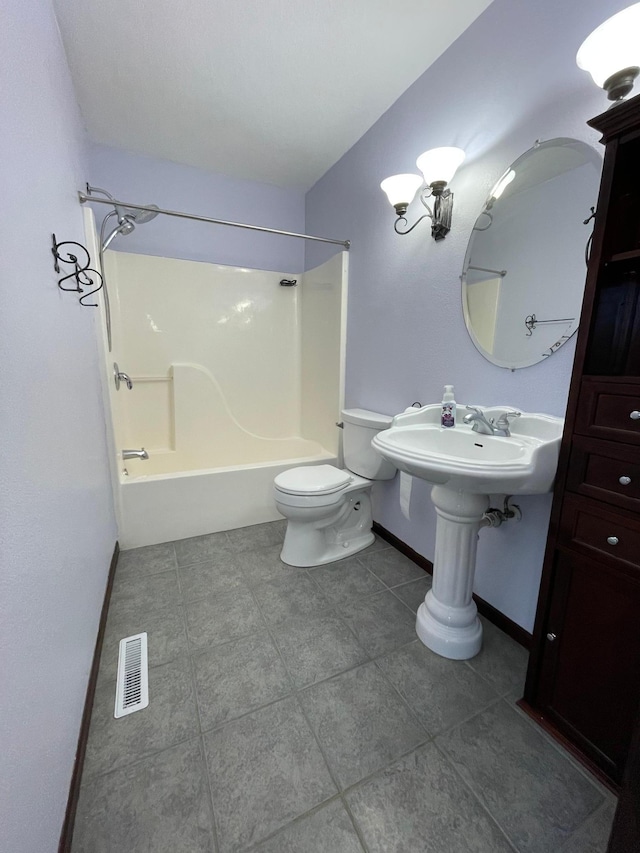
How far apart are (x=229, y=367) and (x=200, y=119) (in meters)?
1.52

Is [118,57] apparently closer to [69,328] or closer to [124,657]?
[69,328]

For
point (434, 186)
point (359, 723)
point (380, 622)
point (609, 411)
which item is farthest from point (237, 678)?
point (434, 186)

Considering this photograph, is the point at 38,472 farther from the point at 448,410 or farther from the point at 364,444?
the point at 364,444

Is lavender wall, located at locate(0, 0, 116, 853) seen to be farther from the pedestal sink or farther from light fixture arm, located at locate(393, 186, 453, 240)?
light fixture arm, located at locate(393, 186, 453, 240)

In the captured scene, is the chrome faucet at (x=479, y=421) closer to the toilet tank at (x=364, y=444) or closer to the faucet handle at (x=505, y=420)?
the faucet handle at (x=505, y=420)

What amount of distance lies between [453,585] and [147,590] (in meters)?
1.39

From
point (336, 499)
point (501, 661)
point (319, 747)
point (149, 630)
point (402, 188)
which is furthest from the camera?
point (336, 499)

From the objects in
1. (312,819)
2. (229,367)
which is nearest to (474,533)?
(312,819)

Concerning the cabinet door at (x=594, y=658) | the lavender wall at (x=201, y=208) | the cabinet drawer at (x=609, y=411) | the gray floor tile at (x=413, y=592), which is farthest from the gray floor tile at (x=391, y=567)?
the lavender wall at (x=201, y=208)

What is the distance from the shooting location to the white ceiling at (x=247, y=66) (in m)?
1.36

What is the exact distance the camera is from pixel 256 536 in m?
2.18

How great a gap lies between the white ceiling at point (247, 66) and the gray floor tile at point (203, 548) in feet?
7.90

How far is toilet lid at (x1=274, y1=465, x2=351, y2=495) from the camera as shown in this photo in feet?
5.78

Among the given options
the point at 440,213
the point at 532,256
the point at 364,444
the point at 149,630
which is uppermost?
the point at 440,213
